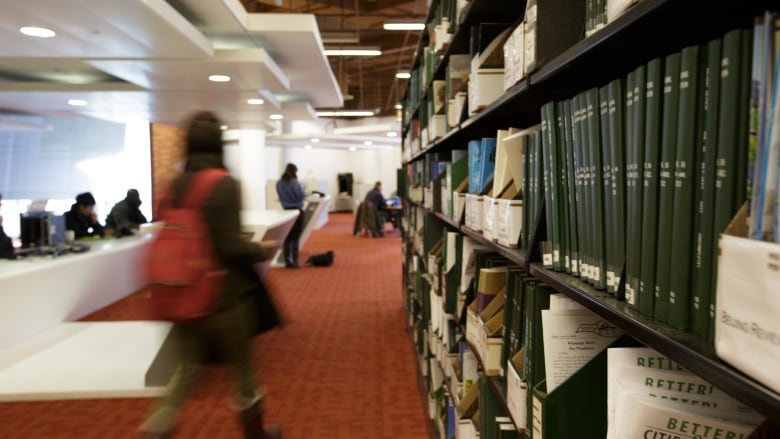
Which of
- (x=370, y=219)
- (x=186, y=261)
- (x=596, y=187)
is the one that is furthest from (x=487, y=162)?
(x=370, y=219)

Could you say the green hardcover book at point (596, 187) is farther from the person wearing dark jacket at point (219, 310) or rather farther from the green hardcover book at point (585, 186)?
the person wearing dark jacket at point (219, 310)

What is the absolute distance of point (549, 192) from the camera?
3.67 feet

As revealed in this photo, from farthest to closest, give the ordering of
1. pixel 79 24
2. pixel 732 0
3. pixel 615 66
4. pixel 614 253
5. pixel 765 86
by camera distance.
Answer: pixel 79 24
pixel 615 66
pixel 614 253
pixel 732 0
pixel 765 86

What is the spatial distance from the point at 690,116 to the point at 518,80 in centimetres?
68

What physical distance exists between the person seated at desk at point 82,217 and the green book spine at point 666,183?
7.02 m

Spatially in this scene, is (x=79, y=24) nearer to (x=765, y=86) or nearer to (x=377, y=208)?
(x=765, y=86)

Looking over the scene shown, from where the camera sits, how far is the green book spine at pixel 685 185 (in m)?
0.65

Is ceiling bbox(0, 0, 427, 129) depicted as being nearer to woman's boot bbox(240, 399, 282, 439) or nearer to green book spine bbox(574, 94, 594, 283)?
woman's boot bbox(240, 399, 282, 439)

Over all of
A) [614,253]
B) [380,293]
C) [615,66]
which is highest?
[615,66]

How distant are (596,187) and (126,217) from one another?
727cm

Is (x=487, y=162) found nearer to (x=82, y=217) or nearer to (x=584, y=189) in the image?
(x=584, y=189)

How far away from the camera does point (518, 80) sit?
1.30 meters

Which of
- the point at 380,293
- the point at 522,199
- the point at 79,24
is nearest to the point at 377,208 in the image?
the point at 380,293

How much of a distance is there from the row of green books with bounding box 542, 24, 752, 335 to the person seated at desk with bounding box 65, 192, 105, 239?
6.86 metres
